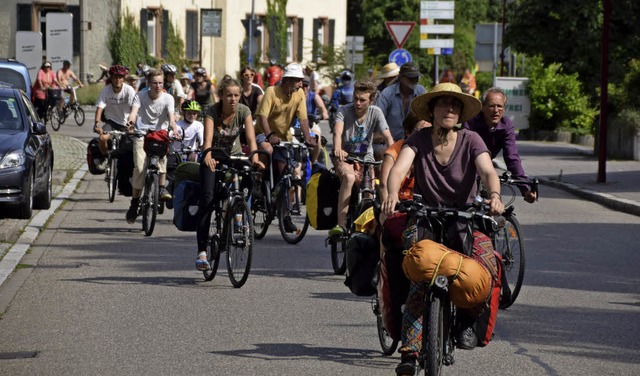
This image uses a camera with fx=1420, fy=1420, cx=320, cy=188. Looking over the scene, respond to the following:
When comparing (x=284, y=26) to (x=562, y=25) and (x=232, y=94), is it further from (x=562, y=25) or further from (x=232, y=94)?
(x=232, y=94)

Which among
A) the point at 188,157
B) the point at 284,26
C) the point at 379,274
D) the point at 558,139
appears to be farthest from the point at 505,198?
the point at 284,26

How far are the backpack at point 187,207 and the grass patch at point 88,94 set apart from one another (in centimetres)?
3678

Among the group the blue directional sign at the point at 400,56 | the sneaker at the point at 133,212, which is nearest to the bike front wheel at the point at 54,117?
the blue directional sign at the point at 400,56

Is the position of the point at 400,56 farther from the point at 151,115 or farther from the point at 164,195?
the point at 164,195

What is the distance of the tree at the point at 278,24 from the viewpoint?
6531cm

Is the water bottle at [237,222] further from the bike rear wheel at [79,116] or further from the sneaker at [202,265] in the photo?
the bike rear wheel at [79,116]

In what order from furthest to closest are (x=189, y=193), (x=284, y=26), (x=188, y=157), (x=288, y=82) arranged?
(x=284, y=26), (x=188, y=157), (x=288, y=82), (x=189, y=193)

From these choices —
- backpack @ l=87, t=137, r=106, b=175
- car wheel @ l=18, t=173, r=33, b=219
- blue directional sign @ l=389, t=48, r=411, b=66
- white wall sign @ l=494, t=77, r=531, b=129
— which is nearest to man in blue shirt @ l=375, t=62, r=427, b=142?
car wheel @ l=18, t=173, r=33, b=219

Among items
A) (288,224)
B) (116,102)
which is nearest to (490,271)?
(288,224)

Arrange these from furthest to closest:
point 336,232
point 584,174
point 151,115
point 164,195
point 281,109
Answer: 1. point 584,174
2. point 151,115
3. point 164,195
4. point 281,109
5. point 336,232

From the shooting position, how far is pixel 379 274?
7410 mm

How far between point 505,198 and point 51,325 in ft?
41.9

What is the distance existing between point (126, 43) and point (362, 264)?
46.8 m

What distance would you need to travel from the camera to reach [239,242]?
1116cm
